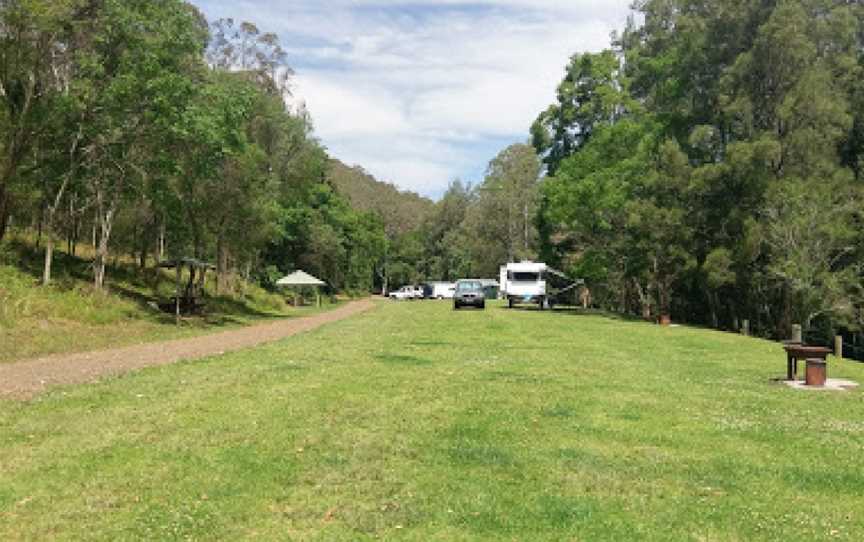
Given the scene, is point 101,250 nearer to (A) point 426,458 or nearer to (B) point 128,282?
(B) point 128,282

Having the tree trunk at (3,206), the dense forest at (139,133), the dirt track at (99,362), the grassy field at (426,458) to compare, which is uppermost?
the dense forest at (139,133)

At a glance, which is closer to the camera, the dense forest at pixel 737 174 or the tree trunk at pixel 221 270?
the dense forest at pixel 737 174

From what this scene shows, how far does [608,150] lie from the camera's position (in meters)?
52.7

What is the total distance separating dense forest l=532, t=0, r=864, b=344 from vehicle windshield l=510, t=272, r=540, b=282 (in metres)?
4.31

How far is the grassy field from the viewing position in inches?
256

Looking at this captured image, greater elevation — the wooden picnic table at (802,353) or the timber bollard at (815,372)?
the wooden picnic table at (802,353)

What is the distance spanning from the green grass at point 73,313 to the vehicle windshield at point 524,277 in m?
18.0

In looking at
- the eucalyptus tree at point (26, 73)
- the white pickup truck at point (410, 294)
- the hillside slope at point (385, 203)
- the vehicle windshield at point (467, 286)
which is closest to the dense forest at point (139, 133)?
the eucalyptus tree at point (26, 73)

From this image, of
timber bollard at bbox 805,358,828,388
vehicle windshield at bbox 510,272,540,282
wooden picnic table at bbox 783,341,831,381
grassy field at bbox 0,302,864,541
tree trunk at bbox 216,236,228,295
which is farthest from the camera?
vehicle windshield at bbox 510,272,540,282

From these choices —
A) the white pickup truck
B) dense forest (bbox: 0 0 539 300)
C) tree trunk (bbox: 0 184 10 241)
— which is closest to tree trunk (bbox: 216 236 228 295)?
dense forest (bbox: 0 0 539 300)

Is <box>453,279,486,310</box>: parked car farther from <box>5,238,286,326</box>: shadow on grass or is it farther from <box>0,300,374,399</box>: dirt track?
<box>0,300,374,399</box>: dirt track

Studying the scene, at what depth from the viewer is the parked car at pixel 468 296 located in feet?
153

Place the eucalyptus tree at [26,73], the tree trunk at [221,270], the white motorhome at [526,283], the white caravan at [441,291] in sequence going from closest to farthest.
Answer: the eucalyptus tree at [26,73], the tree trunk at [221,270], the white motorhome at [526,283], the white caravan at [441,291]

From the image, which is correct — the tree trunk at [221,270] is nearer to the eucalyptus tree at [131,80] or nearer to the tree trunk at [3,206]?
the eucalyptus tree at [131,80]
